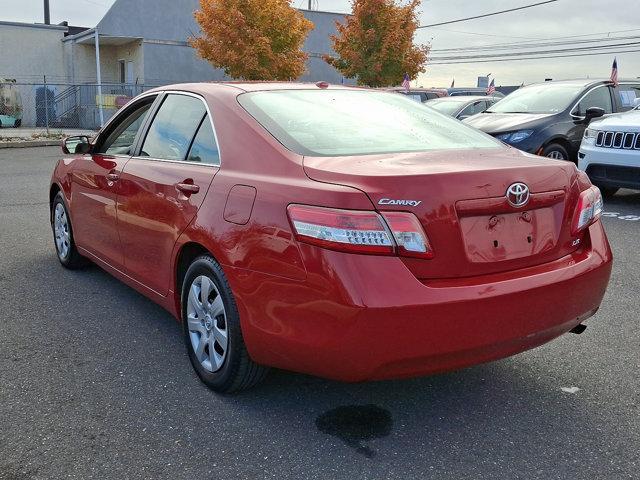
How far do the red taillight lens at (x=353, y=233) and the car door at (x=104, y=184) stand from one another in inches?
81.3

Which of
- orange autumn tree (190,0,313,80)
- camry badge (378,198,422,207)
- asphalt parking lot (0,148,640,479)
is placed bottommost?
asphalt parking lot (0,148,640,479)

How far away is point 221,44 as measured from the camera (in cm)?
2855

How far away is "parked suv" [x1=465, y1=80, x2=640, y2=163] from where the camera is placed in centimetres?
981

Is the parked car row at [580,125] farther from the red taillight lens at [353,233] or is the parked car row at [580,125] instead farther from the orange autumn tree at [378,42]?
the orange autumn tree at [378,42]

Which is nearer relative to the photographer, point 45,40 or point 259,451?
point 259,451

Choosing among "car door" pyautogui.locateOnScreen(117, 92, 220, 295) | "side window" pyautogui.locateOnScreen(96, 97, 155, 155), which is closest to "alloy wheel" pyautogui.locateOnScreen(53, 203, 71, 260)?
"side window" pyautogui.locateOnScreen(96, 97, 155, 155)

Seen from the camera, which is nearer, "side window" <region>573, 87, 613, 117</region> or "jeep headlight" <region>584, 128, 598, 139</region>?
"jeep headlight" <region>584, 128, 598, 139</region>

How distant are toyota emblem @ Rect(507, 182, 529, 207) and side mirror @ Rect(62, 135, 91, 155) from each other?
3346 mm

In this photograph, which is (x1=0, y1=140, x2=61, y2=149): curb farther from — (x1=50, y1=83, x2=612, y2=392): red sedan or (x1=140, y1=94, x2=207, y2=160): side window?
(x1=50, y1=83, x2=612, y2=392): red sedan

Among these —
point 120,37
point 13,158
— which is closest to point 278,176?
point 13,158

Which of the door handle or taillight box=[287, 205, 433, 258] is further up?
the door handle

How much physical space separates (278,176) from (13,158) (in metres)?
15.8

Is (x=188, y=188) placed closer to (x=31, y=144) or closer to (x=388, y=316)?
(x=388, y=316)

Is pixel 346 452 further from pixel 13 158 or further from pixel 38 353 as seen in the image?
pixel 13 158
